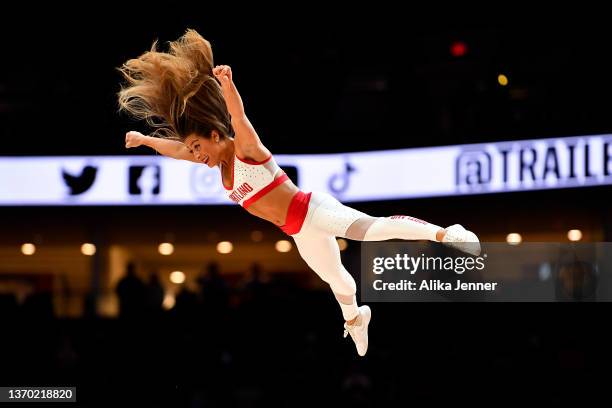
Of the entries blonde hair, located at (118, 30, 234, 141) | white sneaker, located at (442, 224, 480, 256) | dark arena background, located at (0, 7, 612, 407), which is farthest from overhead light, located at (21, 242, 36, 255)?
white sneaker, located at (442, 224, 480, 256)

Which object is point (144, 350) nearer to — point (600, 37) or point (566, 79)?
point (566, 79)

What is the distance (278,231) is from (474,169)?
3973 mm

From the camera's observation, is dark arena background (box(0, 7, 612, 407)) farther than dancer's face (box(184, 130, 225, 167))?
Yes

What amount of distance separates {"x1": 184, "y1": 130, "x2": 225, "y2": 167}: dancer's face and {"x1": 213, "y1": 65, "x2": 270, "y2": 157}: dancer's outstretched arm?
25 cm

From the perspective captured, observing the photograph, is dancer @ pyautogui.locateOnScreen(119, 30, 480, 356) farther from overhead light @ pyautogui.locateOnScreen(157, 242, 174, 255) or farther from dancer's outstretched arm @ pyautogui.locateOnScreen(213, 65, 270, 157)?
overhead light @ pyautogui.locateOnScreen(157, 242, 174, 255)

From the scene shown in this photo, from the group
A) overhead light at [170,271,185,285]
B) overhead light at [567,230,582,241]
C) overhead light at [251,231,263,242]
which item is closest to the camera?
overhead light at [567,230,582,241]

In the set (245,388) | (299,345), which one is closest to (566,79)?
(299,345)

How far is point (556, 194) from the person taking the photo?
12484 millimetres

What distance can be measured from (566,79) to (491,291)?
5.10 metres

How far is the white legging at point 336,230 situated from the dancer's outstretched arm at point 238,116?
55 centimetres

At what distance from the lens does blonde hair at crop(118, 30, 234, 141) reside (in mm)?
6746

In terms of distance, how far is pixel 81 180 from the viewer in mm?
13062

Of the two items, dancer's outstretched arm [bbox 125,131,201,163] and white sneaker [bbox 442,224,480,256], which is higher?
dancer's outstretched arm [bbox 125,131,201,163]

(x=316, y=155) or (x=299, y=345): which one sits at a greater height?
(x=316, y=155)
